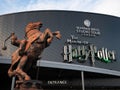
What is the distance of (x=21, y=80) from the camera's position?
670cm

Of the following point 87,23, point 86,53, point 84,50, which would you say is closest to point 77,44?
point 84,50

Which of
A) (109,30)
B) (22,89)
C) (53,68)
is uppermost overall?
(109,30)

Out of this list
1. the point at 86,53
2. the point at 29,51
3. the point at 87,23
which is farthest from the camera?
the point at 87,23

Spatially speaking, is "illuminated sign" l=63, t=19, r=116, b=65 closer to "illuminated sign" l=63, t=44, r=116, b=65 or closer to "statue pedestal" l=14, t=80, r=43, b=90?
"illuminated sign" l=63, t=44, r=116, b=65

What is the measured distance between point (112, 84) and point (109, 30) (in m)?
6.92

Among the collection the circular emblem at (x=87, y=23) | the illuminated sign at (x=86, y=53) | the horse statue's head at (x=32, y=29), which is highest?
the circular emblem at (x=87, y=23)

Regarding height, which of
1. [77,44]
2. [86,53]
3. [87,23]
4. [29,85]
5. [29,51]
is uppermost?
[87,23]

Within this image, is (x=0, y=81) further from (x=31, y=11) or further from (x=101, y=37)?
(x=101, y=37)

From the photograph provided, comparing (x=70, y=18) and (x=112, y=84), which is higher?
(x=70, y=18)

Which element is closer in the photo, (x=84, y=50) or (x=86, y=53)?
(x=86, y=53)

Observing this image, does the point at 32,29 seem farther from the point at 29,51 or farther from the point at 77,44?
the point at 77,44

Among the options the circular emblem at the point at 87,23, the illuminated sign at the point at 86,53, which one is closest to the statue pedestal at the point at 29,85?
the illuminated sign at the point at 86,53

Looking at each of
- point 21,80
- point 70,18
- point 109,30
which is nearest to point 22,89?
point 21,80

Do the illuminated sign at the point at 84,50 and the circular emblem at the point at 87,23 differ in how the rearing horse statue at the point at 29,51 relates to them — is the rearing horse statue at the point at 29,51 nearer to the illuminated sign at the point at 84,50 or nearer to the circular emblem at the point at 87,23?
the illuminated sign at the point at 84,50
